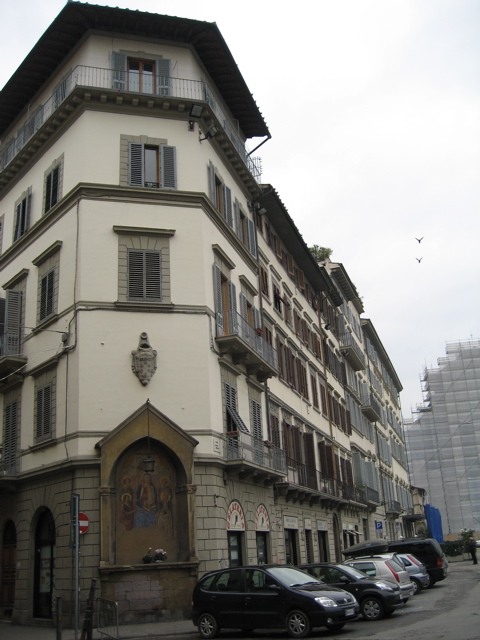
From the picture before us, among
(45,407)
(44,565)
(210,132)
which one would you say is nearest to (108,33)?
(210,132)

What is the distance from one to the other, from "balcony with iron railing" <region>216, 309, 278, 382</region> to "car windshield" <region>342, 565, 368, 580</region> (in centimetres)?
759

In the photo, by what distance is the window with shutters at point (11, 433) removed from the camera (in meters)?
23.5

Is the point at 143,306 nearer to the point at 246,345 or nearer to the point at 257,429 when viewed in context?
the point at 246,345

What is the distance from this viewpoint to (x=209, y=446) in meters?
21.2

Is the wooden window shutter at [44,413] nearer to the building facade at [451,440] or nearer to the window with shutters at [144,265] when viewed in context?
the window with shutters at [144,265]

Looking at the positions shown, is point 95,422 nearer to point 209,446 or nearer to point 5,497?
point 209,446

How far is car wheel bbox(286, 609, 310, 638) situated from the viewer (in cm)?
1558

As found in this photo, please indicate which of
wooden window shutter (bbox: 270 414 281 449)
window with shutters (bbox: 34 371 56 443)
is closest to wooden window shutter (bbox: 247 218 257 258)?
wooden window shutter (bbox: 270 414 281 449)

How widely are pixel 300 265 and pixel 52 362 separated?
68.0ft

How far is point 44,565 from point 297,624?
360 inches

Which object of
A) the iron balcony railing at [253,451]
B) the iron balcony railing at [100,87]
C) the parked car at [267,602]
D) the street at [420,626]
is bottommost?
the street at [420,626]

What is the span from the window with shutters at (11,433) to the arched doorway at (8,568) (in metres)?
1.85

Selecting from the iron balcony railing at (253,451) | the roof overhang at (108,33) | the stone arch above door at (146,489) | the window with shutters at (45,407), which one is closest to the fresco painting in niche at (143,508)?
the stone arch above door at (146,489)

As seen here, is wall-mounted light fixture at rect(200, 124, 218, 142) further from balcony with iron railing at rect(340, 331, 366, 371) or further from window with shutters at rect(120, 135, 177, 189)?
balcony with iron railing at rect(340, 331, 366, 371)
